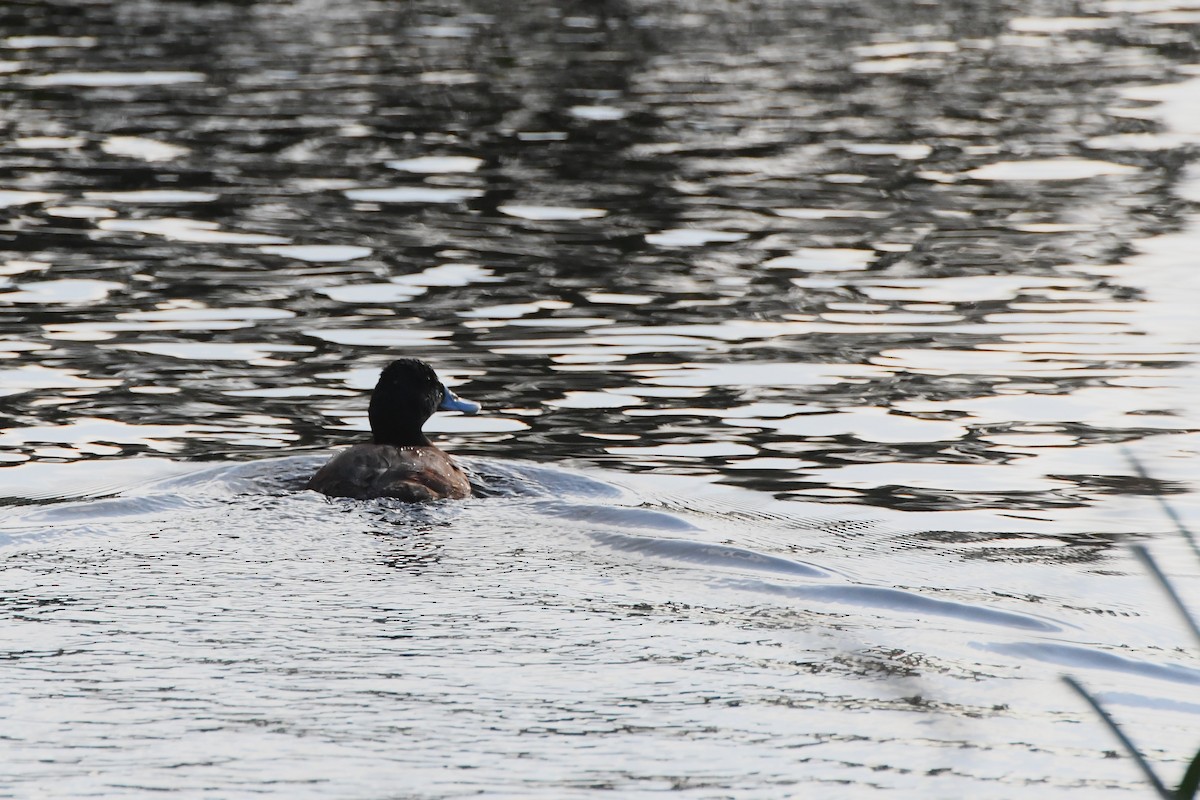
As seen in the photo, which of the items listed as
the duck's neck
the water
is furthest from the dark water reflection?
the duck's neck

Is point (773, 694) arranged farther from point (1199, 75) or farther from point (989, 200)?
point (1199, 75)

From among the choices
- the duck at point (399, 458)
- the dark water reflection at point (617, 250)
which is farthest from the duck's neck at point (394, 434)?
the dark water reflection at point (617, 250)

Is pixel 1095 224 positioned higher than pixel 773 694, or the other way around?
pixel 773 694

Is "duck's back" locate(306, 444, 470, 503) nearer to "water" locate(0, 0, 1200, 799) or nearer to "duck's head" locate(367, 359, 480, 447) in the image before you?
"water" locate(0, 0, 1200, 799)

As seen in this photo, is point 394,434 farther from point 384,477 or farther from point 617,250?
point 617,250

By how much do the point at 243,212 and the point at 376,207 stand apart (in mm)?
1137

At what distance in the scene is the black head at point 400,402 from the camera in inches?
388

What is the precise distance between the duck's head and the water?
1.77 feet

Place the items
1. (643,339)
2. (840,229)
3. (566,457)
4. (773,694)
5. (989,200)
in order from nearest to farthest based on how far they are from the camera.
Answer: (773,694) < (566,457) < (643,339) < (840,229) < (989,200)

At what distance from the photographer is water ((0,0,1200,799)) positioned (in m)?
5.86

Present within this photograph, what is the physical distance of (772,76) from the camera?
2505cm

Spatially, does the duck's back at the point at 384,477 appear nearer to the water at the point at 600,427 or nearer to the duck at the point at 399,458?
the duck at the point at 399,458

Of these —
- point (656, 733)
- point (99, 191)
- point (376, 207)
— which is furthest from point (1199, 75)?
point (656, 733)

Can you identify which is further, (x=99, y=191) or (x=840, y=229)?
(x=99, y=191)
